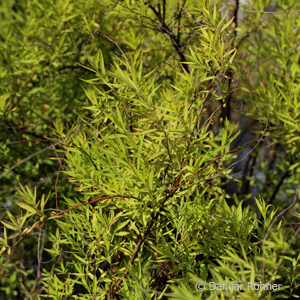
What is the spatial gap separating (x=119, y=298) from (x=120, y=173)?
1.34 ft

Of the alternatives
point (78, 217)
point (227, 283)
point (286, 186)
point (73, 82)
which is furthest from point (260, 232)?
point (73, 82)

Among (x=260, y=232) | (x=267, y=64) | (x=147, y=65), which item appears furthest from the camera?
(x=267, y=64)

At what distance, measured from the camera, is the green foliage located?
30.5 inches

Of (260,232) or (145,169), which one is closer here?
(145,169)

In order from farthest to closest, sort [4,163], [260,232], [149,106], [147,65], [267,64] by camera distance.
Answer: [267,64] < [147,65] < [4,163] < [260,232] < [149,106]

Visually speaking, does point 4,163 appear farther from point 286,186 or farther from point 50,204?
point 286,186

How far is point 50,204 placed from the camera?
141 centimetres

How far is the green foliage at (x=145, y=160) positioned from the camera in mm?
776

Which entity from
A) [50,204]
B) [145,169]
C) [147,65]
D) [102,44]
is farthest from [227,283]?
[102,44]

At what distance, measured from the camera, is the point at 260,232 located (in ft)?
2.73

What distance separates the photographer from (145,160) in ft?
2.53

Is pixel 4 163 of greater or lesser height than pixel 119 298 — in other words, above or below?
above

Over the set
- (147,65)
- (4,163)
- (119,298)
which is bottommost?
(119,298)

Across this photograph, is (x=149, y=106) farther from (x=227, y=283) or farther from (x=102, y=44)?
(x=102, y=44)
